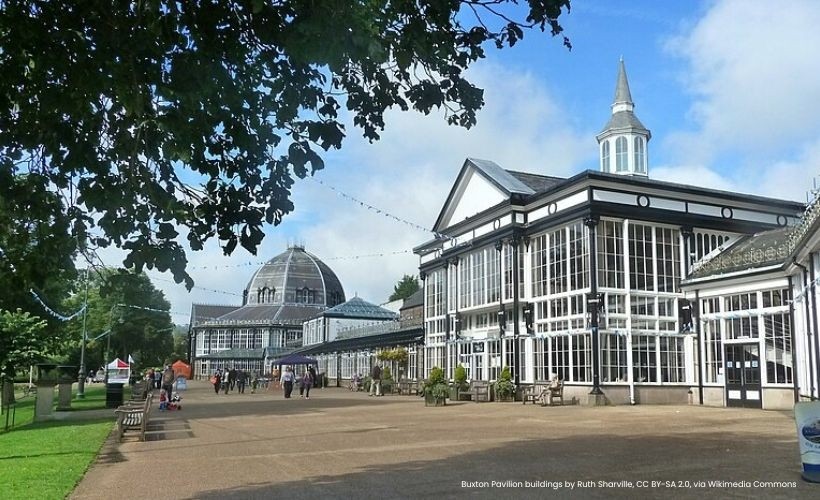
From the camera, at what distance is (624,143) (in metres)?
35.8

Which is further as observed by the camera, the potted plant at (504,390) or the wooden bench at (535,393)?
the potted plant at (504,390)

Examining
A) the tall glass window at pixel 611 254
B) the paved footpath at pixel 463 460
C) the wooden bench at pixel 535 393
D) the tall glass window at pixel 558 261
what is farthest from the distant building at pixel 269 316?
the paved footpath at pixel 463 460

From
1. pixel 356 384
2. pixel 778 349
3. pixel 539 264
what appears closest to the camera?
pixel 778 349

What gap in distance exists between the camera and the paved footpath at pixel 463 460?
8.57m

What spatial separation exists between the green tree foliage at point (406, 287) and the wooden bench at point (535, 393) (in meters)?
68.2

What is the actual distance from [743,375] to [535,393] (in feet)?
24.6

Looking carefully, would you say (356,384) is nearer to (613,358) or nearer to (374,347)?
(374,347)

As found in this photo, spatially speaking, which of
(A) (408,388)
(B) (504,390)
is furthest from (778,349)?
(A) (408,388)

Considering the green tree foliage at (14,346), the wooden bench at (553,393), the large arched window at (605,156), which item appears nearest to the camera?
the green tree foliage at (14,346)

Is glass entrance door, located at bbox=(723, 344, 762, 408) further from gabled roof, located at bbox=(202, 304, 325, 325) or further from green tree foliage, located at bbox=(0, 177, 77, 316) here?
gabled roof, located at bbox=(202, 304, 325, 325)

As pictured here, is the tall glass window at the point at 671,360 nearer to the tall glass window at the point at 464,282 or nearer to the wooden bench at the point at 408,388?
the tall glass window at the point at 464,282

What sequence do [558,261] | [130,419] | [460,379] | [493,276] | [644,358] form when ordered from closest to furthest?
1. [130,419]
2. [644,358]
3. [558,261]
4. [460,379]
5. [493,276]

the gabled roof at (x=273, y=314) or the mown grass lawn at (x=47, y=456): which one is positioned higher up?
the gabled roof at (x=273, y=314)

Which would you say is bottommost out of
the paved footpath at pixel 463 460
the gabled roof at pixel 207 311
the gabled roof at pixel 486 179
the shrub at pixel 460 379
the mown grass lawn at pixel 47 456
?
the mown grass lawn at pixel 47 456
